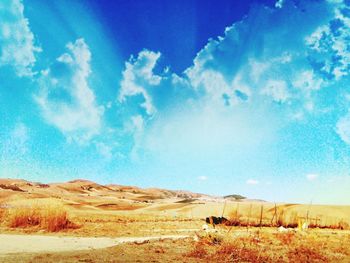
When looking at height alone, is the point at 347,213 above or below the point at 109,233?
above

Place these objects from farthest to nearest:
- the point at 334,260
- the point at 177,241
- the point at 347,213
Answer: the point at 347,213, the point at 177,241, the point at 334,260

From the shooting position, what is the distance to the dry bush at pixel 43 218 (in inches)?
610

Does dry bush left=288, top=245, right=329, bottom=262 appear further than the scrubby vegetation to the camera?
No

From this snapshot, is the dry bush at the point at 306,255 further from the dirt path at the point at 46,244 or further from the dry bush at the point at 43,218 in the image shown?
the dry bush at the point at 43,218

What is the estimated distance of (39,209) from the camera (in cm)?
1631

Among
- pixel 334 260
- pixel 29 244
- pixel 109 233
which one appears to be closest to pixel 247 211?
pixel 109 233

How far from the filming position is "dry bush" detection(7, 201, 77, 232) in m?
15.5

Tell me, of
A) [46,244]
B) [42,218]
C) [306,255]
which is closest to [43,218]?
[42,218]

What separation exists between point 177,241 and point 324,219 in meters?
16.2

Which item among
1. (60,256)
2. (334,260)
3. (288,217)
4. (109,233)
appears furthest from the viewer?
(288,217)

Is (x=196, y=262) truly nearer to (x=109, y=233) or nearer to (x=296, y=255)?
(x=296, y=255)

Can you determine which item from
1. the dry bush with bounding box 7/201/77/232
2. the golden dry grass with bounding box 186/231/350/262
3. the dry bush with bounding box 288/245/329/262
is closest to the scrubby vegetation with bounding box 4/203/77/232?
the dry bush with bounding box 7/201/77/232

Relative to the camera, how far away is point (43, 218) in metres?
15.8

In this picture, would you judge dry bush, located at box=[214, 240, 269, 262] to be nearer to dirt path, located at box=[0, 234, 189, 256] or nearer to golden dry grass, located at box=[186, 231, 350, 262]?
golden dry grass, located at box=[186, 231, 350, 262]
